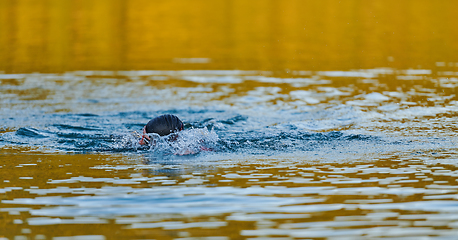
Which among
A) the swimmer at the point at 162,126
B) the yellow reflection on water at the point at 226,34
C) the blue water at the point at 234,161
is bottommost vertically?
the blue water at the point at 234,161

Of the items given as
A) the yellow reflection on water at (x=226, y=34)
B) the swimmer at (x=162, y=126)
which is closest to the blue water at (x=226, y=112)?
the swimmer at (x=162, y=126)

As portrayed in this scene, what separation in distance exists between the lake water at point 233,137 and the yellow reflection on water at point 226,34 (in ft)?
0.70

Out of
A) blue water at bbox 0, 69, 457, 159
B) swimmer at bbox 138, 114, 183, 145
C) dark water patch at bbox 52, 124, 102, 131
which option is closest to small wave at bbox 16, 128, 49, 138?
blue water at bbox 0, 69, 457, 159

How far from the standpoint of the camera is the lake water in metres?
5.68

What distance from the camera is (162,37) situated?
28500 millimetres

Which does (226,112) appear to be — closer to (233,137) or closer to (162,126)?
(233,137)

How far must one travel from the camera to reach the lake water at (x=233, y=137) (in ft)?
18.6

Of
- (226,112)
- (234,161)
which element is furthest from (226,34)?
(234,161)

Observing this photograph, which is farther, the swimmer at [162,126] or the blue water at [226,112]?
the blue water at [226,112]

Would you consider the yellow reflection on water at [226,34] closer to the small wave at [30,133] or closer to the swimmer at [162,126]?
the small wave at [30,133]

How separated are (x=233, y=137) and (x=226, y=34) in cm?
1934

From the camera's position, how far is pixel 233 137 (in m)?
10.2

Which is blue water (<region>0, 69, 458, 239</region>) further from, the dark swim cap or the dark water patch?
the dark swim cap

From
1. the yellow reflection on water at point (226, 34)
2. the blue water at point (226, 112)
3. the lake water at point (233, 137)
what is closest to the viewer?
the lake water at point (233, 137)
